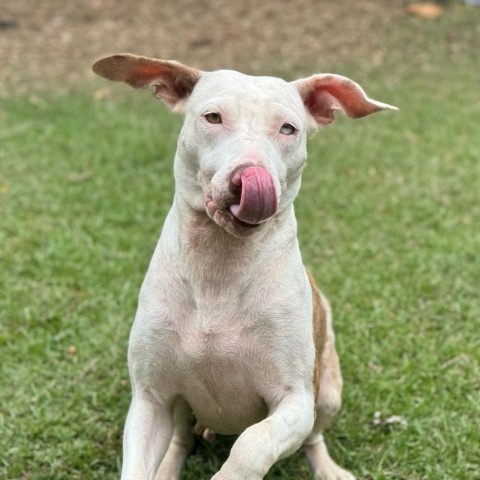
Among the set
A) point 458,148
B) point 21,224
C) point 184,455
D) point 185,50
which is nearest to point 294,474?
point 184,455

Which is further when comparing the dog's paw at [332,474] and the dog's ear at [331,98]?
the dog's paw at [332,474]

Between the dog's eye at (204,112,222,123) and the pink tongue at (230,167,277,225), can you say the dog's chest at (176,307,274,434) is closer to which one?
the pink tongue at (230,167,277,225)

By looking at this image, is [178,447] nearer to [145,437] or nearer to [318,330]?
[145,437]

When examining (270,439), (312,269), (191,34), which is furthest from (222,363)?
(191,34)

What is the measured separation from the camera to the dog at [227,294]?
3.05m

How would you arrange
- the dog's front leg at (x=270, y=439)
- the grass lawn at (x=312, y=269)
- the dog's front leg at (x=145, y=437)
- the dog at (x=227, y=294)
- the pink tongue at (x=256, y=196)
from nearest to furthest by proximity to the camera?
the pink tongue at (x=256, y=196) → the dog's front leg at (x=270, y=439) → the dog at (x=227, y=294) → the dog's front leg at (x=145, y=437) → the grass lawn at (x=312, y=269)

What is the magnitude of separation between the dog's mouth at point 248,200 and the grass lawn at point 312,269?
65.8 inches

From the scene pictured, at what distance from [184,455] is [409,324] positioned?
211cm

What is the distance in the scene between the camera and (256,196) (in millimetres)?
2738

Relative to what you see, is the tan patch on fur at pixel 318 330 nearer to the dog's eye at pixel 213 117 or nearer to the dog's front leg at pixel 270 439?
the dog's front leg at pixel 270 439

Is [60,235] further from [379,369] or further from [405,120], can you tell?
[405,120]

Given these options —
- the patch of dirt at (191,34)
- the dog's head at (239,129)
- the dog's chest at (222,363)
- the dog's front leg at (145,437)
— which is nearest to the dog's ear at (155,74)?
the dog's head at (239,129)

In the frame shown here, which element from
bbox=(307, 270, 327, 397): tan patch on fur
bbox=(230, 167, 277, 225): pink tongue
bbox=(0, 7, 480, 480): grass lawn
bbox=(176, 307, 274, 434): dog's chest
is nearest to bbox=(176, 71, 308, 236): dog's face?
bbox=(230, 167, 277, 225): pink tongue

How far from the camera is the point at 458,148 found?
9023 millimetres
